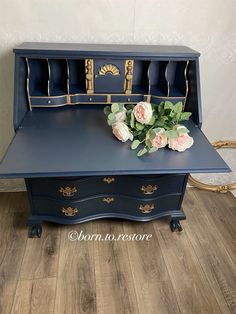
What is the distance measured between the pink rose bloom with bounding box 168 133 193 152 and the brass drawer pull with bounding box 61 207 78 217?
65cm

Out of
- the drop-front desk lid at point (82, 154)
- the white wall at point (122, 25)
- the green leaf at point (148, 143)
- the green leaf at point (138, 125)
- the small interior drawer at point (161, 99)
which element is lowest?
the drop-front desk lid at point (82, 154)

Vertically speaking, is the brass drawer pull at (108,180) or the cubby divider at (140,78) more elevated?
the cubby divider at (140,78)

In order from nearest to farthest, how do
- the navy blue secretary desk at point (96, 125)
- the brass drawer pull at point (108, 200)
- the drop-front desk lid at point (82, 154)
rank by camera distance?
the drop-front desk lid at point (82, 154)
the navy blue secretary desk at point (96, 125)
the brass drawer pull at point (108, 200)

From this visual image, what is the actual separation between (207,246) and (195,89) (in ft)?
3.16

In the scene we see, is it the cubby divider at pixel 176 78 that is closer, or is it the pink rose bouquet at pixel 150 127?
the pink rose bouquet at pixel 150 127

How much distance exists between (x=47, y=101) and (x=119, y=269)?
998 millimetres

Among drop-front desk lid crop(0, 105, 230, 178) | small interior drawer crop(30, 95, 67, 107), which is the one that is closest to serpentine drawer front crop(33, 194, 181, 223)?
drop-front desk lid crop(0, 105, 230, 178)

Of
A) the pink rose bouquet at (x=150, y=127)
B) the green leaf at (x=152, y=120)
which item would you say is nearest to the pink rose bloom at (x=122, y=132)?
the pink rose bouquet at (x=150, y=127)

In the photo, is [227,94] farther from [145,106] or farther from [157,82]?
[145,106]

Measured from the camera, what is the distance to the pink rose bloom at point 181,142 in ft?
3.59

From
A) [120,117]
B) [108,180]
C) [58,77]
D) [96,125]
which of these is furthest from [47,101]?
[108,180]

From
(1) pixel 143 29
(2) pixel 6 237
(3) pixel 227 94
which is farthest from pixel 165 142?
(2) pixel 6 237

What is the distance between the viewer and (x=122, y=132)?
112 cm

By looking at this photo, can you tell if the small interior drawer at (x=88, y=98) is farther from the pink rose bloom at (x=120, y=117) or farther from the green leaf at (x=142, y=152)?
the green leaf at (x=142, y=152)
